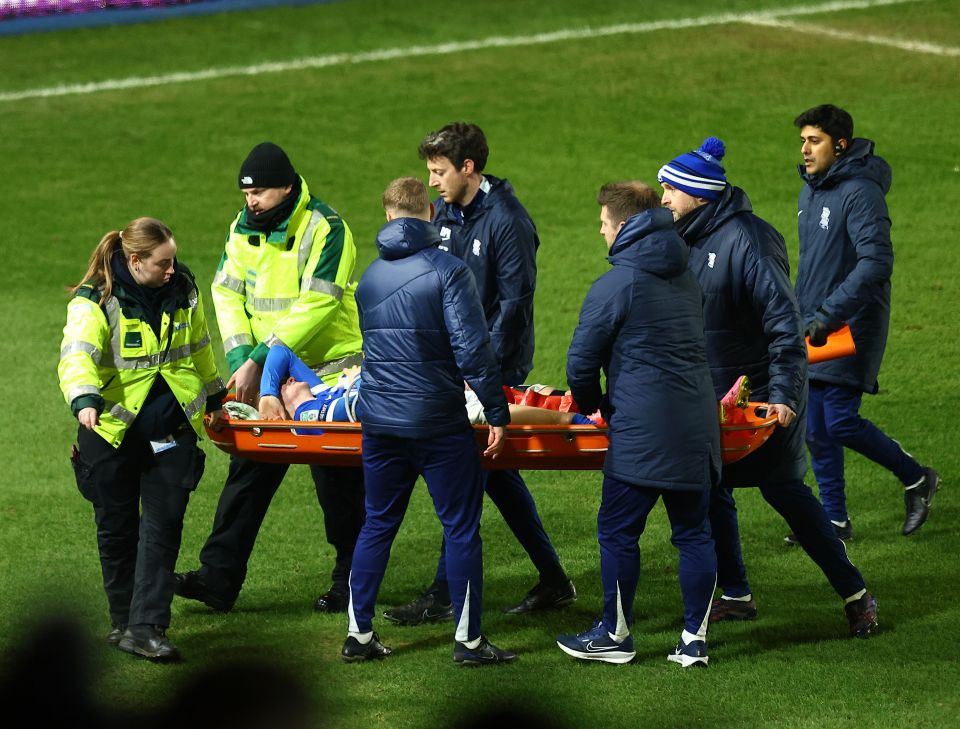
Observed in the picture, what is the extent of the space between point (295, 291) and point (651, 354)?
72.2 inches

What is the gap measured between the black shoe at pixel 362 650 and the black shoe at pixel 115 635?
3.21ft

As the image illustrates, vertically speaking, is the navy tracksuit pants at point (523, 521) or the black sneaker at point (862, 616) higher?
the navy tracksuit pants at point (523, 521)

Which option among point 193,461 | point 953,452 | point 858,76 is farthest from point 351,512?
point 858,76

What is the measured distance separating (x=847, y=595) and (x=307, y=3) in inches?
651

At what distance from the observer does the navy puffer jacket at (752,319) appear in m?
6.63

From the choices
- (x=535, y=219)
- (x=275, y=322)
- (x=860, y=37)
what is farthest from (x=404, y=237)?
(x=860, y=37)

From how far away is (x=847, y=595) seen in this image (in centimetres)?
686

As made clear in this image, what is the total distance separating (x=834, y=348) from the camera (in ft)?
25.5

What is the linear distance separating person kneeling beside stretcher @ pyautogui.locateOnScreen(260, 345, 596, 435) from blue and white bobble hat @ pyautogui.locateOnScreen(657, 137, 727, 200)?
41.5 inches

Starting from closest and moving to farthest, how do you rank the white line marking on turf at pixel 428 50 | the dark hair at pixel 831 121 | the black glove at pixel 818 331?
the black glove at pixel 818 331
the dark hair at pixel 831 121
the white line marking on turf at pixel 428 50

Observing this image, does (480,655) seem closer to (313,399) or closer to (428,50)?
(313,399)

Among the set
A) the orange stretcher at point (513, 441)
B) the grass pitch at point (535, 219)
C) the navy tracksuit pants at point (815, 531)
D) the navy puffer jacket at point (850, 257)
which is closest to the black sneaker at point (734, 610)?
the grass pitch at point (535, 219)

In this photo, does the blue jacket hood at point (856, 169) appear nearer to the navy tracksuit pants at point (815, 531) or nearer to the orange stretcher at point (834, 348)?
the orange stretcher at point (834, 348)

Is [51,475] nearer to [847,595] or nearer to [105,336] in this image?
[105,336]
